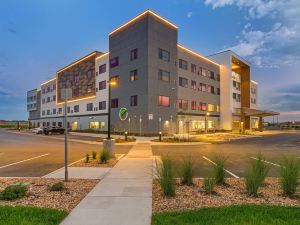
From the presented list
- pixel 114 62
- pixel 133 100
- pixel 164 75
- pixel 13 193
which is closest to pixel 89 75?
pixel 114 62

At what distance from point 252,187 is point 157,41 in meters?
38.7

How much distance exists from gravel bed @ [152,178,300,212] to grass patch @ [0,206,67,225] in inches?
86.4

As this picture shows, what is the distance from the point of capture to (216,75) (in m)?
62.7

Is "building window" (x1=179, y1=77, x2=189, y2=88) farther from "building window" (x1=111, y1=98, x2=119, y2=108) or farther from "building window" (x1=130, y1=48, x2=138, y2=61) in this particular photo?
"building window" (x1=111, y1=98, x2=119, y2=108)

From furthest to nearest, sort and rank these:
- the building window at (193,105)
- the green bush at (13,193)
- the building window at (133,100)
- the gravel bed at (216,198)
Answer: the building window at (193,105), the building window at (133,100), the green bush at (13,193), the gravel bed at (216,198)

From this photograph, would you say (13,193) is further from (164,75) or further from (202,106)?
(202,106)

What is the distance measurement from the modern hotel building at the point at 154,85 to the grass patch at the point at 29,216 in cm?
3529

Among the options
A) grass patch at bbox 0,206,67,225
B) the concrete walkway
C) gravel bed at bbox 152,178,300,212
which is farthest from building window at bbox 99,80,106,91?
grass patch at bbox 0,206,67,225

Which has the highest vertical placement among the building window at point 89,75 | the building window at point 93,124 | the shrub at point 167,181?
the building window at point 89,75

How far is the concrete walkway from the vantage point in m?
5.39

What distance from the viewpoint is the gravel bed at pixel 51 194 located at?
6.58 m

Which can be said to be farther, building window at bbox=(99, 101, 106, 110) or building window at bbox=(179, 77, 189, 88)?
building window at bbox=(99, 101, 106, 110)

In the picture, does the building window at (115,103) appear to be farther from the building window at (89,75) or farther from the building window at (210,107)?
the building window at (210,107)

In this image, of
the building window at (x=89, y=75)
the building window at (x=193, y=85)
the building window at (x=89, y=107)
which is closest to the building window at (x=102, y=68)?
the building window at (x=89, y=75)
